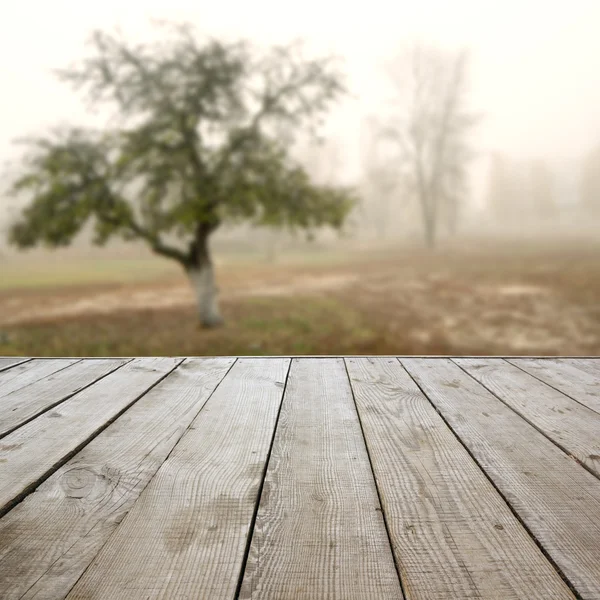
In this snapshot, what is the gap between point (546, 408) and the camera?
1875mm

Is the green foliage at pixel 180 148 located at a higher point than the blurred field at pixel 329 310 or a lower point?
higher

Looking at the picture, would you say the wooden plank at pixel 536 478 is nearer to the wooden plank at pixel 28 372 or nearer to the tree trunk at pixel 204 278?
the wooden plank at pixel 28 372

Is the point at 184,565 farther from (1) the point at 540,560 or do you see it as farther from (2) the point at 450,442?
(2) the point at 450,442

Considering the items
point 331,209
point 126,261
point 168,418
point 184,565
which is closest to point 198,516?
point 184,565

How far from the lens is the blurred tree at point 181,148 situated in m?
8.67

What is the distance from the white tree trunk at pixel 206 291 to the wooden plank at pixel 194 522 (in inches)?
340

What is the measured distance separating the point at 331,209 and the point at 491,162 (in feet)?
175

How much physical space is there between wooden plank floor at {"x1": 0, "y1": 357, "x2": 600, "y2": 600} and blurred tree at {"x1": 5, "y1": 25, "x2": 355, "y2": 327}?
7.08 m

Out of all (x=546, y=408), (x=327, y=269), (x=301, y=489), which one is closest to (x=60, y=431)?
(x=301, y=489)

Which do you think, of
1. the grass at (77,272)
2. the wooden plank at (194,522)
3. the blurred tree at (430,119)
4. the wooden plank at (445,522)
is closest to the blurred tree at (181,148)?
the wooden plank at (194,522)

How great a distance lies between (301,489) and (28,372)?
185 cm

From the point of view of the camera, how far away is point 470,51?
2527 centimetres

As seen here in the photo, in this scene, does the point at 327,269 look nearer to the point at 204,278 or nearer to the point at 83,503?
the point at 204,278

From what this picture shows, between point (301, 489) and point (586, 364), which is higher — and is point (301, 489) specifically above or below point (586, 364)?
above
